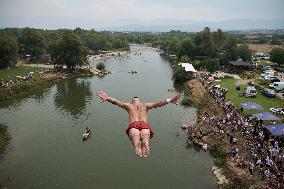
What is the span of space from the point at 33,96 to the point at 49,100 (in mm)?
4540

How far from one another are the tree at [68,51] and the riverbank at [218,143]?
37.7m

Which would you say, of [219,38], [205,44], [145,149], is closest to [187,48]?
[205,44]

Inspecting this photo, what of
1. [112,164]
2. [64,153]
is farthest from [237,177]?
[64,153]

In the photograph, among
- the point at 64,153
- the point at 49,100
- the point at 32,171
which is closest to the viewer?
the point at 32,171

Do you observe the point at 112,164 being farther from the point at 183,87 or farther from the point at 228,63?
the point at 228,63

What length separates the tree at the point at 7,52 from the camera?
260 ft

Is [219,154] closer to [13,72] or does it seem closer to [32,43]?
[13,72]

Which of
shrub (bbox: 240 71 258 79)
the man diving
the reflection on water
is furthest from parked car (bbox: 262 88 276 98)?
the man diving

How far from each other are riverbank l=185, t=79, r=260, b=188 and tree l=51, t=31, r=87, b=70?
37.7 metres

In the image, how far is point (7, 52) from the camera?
79.9 meters

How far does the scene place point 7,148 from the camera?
32875 millimetres

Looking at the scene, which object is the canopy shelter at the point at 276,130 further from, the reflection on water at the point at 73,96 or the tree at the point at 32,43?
the tree at the point at 32,43

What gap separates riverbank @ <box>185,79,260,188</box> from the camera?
24.8m

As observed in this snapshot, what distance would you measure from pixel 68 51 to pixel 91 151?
51156mm
